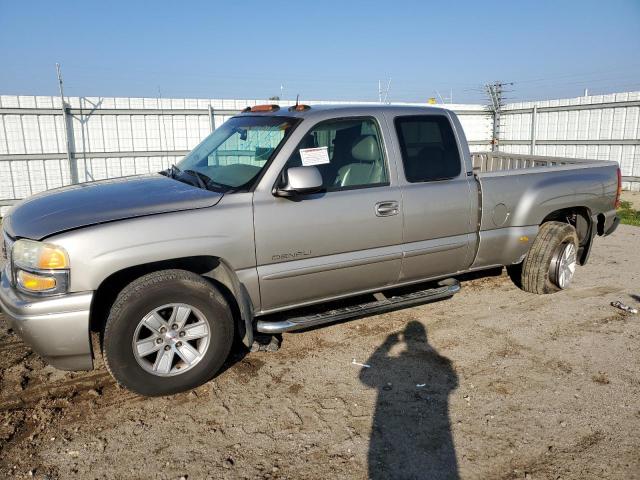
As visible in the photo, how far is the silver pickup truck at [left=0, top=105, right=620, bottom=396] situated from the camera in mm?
3234

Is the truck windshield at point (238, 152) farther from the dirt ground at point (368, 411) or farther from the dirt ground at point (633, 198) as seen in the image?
the dirt ground at point (633, 198)

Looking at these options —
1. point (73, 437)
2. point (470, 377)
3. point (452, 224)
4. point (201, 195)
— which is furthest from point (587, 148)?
point (73, 437)

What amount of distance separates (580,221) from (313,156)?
11.7 ft

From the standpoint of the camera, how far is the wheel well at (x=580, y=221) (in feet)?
18.5

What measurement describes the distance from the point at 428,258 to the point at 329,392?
156 centimetres

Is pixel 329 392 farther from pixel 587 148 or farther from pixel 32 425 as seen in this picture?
pixel 587 148

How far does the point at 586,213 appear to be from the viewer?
5695mm

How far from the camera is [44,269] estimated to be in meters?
3.14

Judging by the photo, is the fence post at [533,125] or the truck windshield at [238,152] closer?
the truck windshield at [238,152]

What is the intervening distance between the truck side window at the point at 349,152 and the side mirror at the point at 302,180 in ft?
0.94

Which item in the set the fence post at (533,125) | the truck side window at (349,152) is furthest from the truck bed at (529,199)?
the fence post at (533,125)

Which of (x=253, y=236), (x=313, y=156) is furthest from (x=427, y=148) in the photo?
(x=253, y=236)

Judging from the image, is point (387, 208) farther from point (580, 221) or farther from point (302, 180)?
point (580, 221)

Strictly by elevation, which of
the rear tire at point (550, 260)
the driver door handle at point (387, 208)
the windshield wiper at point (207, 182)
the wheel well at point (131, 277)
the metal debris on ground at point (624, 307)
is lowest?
the metal debris on ground at point (624, 307)
